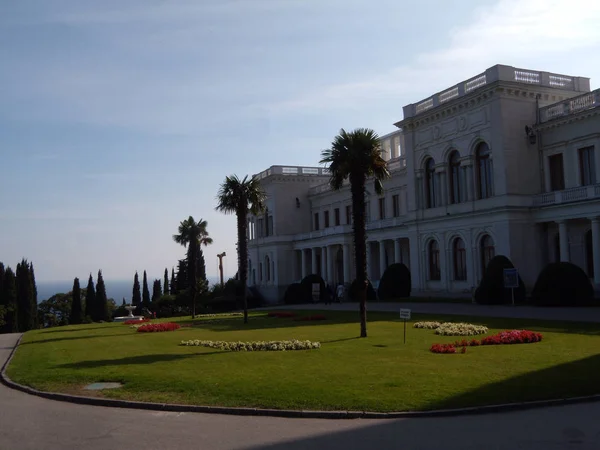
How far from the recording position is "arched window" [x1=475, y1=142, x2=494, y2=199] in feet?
152

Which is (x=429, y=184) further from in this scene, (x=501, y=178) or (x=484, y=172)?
(x=501, y=178)

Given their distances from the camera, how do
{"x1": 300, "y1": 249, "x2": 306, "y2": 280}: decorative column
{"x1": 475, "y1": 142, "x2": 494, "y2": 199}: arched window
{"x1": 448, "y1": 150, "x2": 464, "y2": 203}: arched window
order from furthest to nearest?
1. {"x1": 300, "y1": 249, "x2": 306, "y2": 280}: decorative column
2. {"x1": 448, "y1": 150, "x2": 464, "y2": 203}: arched window
3. {"x1": 475, "y1": 142, "x2": 494, "y2": 199}: arched window

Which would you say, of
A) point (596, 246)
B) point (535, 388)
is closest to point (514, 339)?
point (535, 388)

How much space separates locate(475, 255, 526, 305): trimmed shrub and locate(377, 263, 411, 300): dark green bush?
14.0 meters

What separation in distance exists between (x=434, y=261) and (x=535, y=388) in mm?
40041

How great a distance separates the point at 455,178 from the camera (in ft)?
164

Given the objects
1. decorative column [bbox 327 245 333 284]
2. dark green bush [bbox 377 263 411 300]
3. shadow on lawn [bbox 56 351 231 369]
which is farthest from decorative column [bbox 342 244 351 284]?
shadow on lawn [bbox 56 351 231 369]

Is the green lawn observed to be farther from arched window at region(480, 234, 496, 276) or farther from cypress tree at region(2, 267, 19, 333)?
cypress tree at region(2, 267, 19, 333)

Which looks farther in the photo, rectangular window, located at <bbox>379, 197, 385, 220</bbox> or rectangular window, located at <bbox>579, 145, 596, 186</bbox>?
rectangular window, located at <bbox>379, 197, 385, 220</bbox>

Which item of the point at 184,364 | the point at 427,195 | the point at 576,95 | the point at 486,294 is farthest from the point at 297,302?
the point at 184,364

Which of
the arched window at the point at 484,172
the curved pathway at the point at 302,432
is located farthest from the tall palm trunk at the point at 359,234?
the arched window at the point at 484,172

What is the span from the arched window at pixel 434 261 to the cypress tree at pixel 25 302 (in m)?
39.9

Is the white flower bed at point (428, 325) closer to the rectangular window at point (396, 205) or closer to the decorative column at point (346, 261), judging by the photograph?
the rectangular window at point (396, 205)

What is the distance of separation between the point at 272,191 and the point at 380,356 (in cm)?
6184
